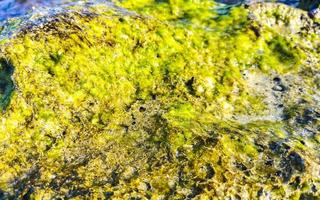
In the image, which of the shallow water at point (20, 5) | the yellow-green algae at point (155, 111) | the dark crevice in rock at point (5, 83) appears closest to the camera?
the yellow-green algae at point (155, 111)

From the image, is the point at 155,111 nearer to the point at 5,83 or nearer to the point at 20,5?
the point at 5,83

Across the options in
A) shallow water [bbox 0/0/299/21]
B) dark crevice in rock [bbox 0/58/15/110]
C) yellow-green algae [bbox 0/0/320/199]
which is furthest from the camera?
shallow water [bbox 0/0/299/21]

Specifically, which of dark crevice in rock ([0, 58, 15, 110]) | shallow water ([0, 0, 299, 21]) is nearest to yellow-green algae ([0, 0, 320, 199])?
dark crevice in rock ([0, 58, 15, 110])

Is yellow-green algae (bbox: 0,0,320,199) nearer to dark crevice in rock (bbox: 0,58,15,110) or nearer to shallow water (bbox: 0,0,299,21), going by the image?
dark crevice in rock (bbox: 0,58,15,110)

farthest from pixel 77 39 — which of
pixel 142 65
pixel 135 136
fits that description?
pixel 135 136

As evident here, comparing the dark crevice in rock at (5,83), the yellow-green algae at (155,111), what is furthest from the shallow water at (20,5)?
the dark crevice in rock at (5,83)

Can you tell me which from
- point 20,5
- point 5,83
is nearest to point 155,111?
point 5,83

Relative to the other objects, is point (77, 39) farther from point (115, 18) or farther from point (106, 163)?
point (106, 163)

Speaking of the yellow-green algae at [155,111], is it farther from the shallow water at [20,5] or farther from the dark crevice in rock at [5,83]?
the shallow water at [20,5]

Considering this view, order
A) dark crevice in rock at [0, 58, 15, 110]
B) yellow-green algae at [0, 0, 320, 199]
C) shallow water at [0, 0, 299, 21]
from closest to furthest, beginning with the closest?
yellow-green algae at [0, 0, 320, 199] < dark crevice in rock at [0, 58, 15, 110] < shallow water at [0, 0, 299, 21]
